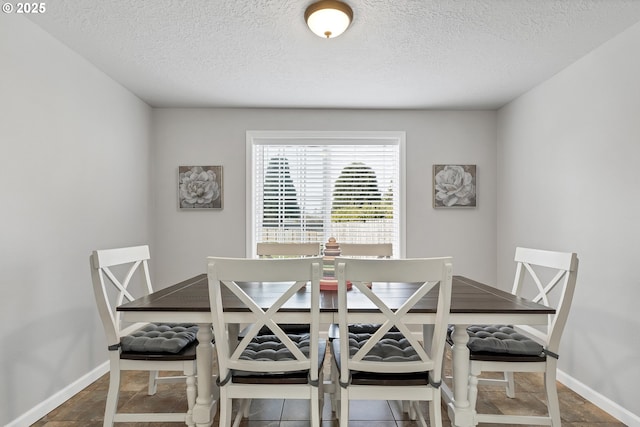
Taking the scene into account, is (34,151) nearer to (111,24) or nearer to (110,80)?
(111,24)

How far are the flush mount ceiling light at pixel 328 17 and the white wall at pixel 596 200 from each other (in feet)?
5.81

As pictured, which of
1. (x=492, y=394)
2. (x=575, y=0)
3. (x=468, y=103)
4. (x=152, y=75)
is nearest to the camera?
(x=575, y=0)

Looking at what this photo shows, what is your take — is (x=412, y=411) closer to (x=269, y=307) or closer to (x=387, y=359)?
(x=387, y=359)

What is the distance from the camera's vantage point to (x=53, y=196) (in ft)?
7.98

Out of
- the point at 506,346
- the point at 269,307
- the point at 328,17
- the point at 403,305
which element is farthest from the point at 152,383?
the point at 328,17

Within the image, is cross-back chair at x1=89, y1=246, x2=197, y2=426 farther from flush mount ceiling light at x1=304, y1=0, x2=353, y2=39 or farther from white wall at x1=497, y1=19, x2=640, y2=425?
white wall at x1=497, y1=19, x2=640, y2=425

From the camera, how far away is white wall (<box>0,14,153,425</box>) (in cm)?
210

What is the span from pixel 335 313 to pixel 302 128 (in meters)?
2.59

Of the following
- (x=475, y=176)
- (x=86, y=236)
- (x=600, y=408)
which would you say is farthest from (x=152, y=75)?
(x=600, y=408)

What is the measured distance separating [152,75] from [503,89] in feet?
9.94

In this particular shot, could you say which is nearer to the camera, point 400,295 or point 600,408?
point 400,295

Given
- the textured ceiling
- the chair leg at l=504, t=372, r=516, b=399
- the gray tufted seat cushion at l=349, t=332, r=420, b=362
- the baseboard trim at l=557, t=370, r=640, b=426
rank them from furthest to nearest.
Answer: the chair leg at l=504, t=372, r=516, b=399 < the baseboard trim at l=557, t=370, r=640, b=426 < the textured ceiling < the gray tufted seat cushion at l=349, t=332, r=420, b=362

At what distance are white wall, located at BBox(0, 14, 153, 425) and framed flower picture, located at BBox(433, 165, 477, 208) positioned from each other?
309 centimetres

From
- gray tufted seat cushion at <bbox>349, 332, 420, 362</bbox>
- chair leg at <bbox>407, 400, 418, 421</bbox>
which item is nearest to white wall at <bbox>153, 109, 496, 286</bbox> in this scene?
chair leg at <bbox>407, 400, 418, 421</bbox>
